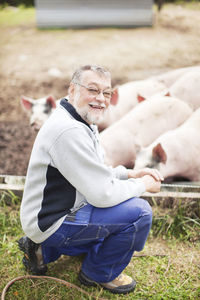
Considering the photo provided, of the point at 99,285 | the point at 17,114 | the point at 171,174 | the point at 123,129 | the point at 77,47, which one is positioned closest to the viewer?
the point at 99,285

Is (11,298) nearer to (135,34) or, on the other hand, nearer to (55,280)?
(55,280)

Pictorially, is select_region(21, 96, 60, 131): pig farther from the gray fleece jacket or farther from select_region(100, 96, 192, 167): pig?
the gray fleece jacket

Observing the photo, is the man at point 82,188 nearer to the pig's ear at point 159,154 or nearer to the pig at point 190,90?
the pig's ear at point 159,154

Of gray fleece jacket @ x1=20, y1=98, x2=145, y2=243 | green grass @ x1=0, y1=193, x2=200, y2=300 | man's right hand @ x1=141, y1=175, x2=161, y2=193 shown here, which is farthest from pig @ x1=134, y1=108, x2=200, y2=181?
gray fleece jacket @ x1=20, y1=98, x2=145, y2=243

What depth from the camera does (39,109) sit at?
14.4ft

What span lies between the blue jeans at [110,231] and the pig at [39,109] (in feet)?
7.41

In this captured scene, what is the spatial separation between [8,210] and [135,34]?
8.60m

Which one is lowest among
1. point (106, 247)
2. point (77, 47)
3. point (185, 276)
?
point (77, 47)

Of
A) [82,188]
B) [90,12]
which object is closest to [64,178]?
[82,188]

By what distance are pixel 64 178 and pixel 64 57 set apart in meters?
7.16

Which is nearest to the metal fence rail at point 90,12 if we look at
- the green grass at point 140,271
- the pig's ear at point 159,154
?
the pig's ear at point 159,154

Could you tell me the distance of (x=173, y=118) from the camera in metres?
4.42

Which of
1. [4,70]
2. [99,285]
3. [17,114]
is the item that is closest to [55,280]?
[99,285]

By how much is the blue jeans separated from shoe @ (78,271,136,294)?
0.35 feet
